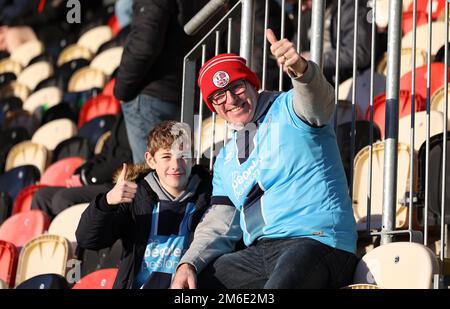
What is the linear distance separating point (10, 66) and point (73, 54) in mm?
1289

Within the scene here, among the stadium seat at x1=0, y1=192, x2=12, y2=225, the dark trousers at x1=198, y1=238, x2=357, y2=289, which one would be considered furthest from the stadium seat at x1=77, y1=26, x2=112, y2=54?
the dark trousers at x1=198, y1=238, x2=357, y2=289

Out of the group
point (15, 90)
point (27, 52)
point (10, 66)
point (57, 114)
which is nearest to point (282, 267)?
point (57, 114)

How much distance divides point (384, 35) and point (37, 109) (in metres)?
4.56

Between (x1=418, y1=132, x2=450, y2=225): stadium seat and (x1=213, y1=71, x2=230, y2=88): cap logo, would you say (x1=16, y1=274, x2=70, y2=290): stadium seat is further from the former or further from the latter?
(x1=418, y1=132, x2=450, y2=225): stadium seat

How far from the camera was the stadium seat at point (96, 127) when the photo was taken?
9156 mm

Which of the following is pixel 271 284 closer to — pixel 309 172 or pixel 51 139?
pixel 309 172

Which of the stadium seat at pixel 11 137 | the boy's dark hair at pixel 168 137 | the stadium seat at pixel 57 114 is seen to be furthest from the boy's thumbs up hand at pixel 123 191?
the stadium seat at pixel 57 114

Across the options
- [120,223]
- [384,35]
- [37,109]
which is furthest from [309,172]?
[37,109]

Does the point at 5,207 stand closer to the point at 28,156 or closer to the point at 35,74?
the point at 28,156

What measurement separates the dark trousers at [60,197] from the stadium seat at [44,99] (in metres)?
3.44

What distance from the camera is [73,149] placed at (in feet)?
29.9

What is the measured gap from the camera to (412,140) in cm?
459

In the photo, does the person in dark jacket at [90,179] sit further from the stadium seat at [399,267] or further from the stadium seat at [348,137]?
the stadium seat at [399,267]
